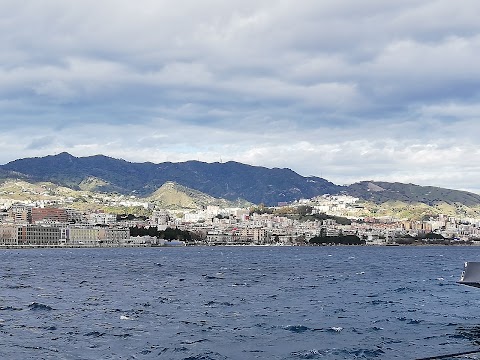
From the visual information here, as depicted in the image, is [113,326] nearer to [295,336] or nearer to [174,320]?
[174,320]

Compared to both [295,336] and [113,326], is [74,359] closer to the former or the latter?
[113,326]

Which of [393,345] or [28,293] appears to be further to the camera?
[28,293]

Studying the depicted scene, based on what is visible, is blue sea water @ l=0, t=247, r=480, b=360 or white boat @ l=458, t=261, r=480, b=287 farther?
white boat @ l=458, t=261, r=480, b=287

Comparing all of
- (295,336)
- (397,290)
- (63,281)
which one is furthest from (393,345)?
(63,281)

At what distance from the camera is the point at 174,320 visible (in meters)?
47.7

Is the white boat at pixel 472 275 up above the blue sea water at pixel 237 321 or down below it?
above

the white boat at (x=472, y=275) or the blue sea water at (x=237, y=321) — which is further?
the white boat at (x=472, y=275)

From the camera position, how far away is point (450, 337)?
39.8 m

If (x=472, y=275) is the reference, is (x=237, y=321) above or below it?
below

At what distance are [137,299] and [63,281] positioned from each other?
27522 millimetres

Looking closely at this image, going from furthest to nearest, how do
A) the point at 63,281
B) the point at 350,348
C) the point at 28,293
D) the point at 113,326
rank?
the point at 63,281
the point at 28,293
the point at 113,326
the point at 350,348

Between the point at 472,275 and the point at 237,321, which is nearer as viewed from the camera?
the point at 472,275

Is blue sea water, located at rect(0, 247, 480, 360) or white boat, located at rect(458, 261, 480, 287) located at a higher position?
white boat, located at rect(458, 261, 480, 287)

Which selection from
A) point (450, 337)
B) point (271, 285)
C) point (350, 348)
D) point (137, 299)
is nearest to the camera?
point (350, 348)
